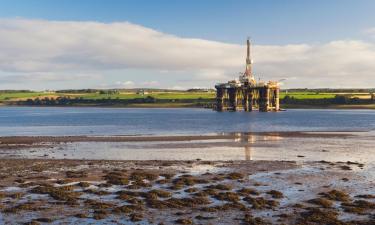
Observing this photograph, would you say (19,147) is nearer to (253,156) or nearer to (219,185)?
(253,156)

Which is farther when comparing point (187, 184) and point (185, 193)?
point (187, 184)

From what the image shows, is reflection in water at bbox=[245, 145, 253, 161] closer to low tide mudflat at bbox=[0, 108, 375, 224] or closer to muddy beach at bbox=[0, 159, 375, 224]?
low tide mudflat at bbox=[0, 108, 375, 224]

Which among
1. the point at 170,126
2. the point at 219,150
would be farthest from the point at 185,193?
the point at 170,126

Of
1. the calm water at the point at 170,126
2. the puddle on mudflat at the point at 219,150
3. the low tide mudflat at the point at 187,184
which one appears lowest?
the calm water at the point at 170,126

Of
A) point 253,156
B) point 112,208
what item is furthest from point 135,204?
point 253,156

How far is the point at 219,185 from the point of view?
123ft

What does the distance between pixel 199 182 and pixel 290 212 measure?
11.2 meters

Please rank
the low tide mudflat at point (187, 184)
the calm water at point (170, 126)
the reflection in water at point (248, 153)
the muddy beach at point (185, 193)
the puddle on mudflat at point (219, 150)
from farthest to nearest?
the calm water at point (170, 126)
the puddle on mudflat at point (219, 150)
the reflection in water at point (248, 153)
the low tide mudflat at point (187, 184)
the muddy beach at point (185, 193)

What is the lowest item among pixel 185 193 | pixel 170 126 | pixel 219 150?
pixel 170 126

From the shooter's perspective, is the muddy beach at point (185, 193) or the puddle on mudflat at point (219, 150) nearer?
the muddy beach at point (185, 193)

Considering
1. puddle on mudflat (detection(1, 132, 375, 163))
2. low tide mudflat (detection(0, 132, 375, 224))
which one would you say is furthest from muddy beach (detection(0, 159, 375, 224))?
puddle on mudflat (detection(1, 132, 375, 163))

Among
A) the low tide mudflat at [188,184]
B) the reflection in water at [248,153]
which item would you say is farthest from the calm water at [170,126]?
the low tide mudflat at [188,184]

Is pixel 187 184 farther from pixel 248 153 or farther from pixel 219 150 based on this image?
pixel 219 150

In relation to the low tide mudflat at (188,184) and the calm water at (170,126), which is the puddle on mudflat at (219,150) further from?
the calm water at (170,126)
